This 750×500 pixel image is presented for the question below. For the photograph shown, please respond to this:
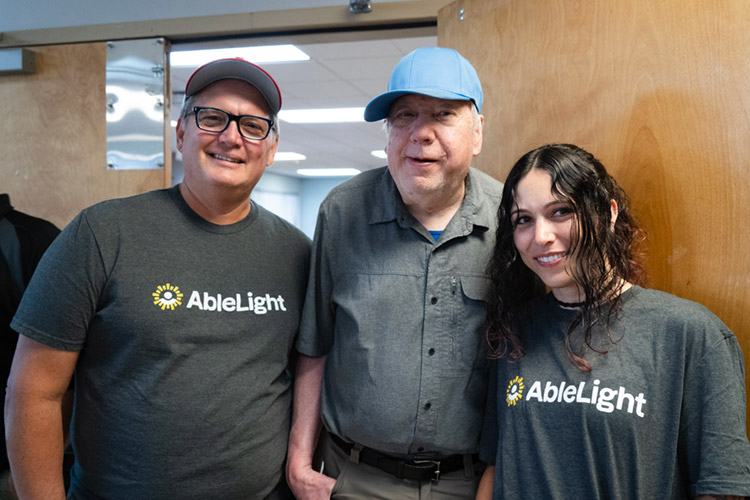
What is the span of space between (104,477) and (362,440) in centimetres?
Result: 62

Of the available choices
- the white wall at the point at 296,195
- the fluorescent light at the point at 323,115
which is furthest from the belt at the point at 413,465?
the white wall at the point at 296,195

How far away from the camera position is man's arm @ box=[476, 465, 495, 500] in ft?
4.18

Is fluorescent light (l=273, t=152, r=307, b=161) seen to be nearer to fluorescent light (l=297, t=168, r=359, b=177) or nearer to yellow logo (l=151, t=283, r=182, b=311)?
fluorescent light (l=297, t=168, r=359, b=177)

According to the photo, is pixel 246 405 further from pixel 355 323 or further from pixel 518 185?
pixel 518 185

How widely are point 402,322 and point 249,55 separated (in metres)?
3.94

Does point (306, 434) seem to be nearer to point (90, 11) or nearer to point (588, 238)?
point (588, 238)

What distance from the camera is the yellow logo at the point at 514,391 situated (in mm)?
1153

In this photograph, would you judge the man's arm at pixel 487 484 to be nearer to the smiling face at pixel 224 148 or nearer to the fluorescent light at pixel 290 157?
the smiling face at pixel 224 148

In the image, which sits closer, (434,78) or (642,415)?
(642,415)

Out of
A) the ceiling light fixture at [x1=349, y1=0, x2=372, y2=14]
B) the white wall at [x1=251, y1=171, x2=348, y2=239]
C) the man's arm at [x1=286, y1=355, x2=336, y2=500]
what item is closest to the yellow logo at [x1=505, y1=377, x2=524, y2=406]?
the man's arm at [x1=286, y1=355, x2=336, y2=500]

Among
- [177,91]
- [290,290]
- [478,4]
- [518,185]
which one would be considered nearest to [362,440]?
[290,290]

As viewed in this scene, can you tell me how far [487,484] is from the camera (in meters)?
1.28

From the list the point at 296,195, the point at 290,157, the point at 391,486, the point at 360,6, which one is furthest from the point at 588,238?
the point at 296,195

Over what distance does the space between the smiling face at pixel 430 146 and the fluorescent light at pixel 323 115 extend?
5.23m
